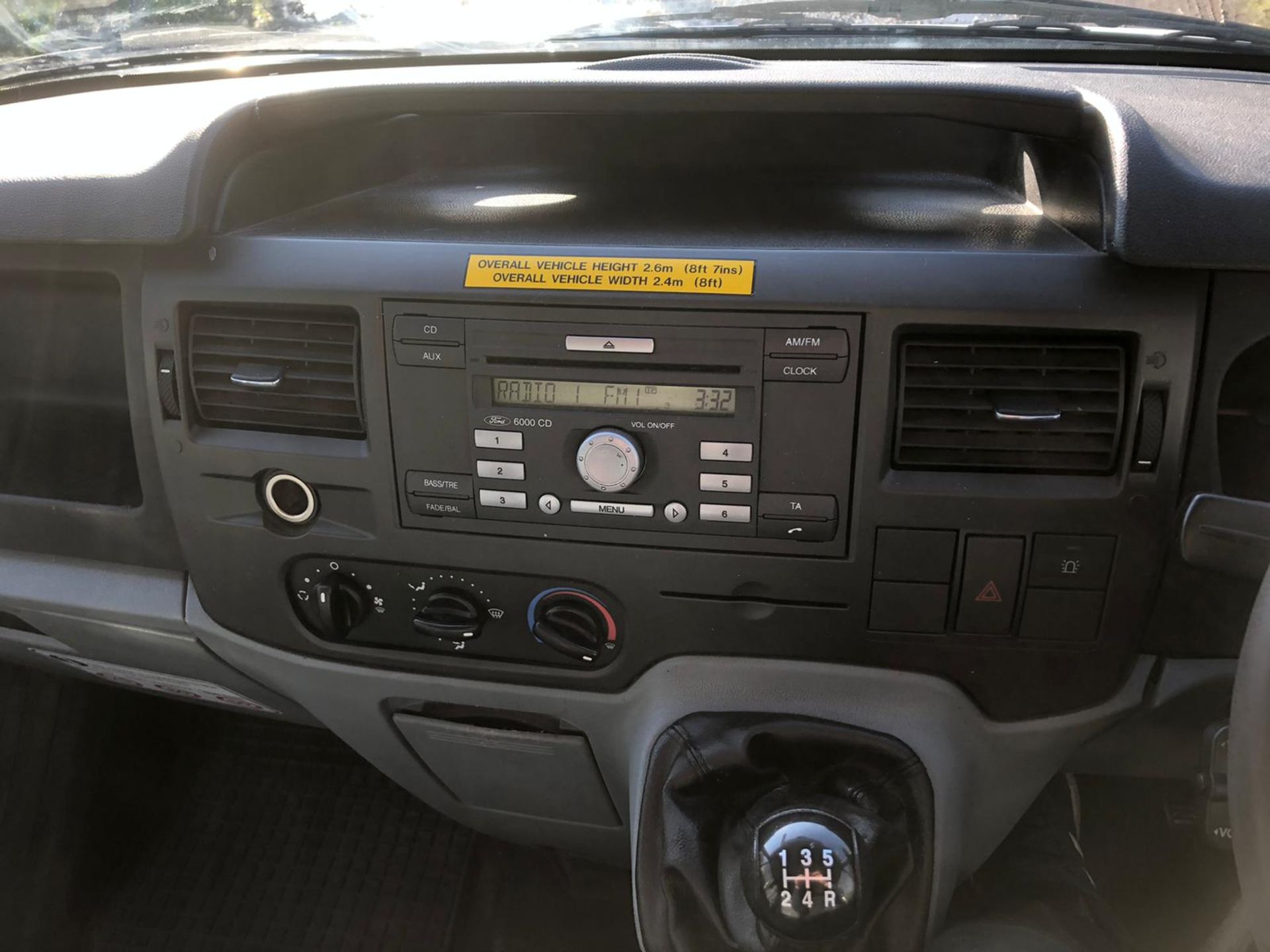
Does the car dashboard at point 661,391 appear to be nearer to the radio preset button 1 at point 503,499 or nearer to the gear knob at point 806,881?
the radio preset button 1 at point 503,499

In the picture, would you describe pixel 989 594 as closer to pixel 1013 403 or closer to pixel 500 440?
pixel 1013 403

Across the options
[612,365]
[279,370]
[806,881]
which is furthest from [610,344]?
[806,881]

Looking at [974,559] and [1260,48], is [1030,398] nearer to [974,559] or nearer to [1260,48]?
[974,559]

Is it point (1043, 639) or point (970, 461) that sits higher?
point (970, 461)

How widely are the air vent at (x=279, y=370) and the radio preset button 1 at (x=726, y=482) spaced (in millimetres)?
406

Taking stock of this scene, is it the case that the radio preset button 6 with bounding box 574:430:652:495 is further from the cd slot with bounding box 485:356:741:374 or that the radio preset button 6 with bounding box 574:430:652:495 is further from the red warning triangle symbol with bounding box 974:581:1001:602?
the red warning triangle symbol with bounding box 974:581:1001:602

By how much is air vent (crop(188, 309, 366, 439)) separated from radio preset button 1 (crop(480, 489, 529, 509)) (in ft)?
0.54

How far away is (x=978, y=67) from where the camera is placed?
50.3 inches

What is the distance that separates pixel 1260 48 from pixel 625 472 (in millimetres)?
1096

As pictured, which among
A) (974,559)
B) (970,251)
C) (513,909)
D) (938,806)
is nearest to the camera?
(970,251)

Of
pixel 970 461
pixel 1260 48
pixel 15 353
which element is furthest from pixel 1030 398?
pixel 15 353

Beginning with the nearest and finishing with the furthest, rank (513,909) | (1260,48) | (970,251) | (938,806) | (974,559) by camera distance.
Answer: (970,251) → (974,559) → (938,806) → (1260,48) → (513,909)

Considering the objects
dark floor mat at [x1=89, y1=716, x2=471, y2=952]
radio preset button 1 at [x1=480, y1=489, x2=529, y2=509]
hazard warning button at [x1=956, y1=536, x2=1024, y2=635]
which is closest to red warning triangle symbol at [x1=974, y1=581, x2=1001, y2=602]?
hazard warning button at [x1=956, y1=536, x2=1024, y2=635]

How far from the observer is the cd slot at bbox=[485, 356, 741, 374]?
104 centimetres
